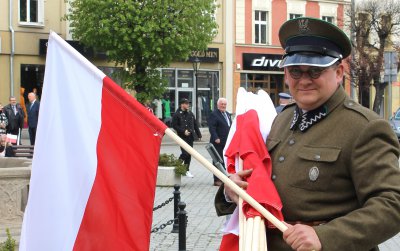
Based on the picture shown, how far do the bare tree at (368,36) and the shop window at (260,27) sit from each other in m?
4.84

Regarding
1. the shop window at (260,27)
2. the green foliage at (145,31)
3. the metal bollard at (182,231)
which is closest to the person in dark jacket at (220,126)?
the metal bollard at (182,231)

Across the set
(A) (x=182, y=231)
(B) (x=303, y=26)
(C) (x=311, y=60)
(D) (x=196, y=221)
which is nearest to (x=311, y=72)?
(C) (x=311, y=60)

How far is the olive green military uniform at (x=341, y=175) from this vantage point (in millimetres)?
2639

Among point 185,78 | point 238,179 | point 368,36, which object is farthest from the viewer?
point 368,36

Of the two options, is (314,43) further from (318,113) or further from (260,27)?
(260,27)

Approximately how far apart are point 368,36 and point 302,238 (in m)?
38.5

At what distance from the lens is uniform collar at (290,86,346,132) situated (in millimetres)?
2973

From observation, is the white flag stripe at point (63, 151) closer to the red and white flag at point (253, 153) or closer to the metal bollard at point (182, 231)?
the red and white flag at point (253, 153)

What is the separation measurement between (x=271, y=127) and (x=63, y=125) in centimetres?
103

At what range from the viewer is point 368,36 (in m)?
39.5

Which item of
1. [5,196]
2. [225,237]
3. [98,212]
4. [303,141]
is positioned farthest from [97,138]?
[5,196]

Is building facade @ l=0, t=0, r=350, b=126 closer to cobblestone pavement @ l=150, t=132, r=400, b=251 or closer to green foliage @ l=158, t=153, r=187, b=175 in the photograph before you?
green foliage @ l=158, t=153, r=187, b=175

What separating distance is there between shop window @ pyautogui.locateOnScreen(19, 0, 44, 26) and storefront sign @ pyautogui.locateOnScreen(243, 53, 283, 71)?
465 inches

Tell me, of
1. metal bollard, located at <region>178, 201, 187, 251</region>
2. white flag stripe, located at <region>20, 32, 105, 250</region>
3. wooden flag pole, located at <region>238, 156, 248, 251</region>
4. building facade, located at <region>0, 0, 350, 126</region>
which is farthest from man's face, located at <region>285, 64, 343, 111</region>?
building facade, located at <region>0, 0, 350, 126</region>
